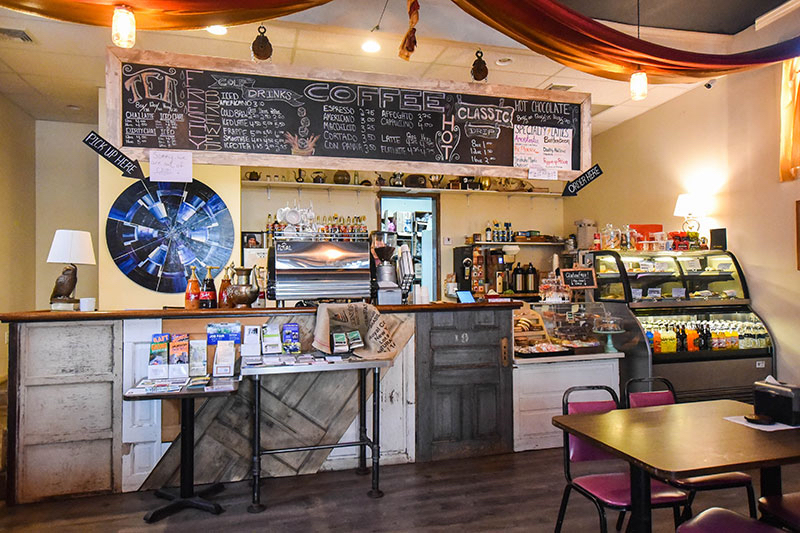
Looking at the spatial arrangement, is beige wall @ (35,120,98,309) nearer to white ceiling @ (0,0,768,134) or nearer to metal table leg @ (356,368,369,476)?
white ceiling @ (0,0,768,134)

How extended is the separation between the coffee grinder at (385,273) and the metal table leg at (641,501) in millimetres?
2260

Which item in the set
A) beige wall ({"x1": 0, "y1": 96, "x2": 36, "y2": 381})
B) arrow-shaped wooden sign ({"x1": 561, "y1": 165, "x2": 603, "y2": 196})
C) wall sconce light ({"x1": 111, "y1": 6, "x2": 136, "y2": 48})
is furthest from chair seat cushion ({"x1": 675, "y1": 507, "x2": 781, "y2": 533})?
beige wall ({"x1": 0, "y1": 96, "x2": 36, "y2": 381})

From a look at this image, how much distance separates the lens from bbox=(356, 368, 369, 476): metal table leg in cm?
370

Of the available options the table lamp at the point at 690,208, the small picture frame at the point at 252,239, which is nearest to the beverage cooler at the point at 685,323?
the table lamp at the point at 690,208

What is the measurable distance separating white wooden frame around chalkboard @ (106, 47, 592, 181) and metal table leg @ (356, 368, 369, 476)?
150 cm

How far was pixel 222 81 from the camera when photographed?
3.40 m

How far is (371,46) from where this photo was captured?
4.73 meters

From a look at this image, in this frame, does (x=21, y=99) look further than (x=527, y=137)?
Yes

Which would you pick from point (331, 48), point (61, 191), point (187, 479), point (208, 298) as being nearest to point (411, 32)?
point (331, 48)

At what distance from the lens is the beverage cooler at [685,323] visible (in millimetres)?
4668

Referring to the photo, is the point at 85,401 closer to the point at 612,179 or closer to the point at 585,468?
the point at 585,468

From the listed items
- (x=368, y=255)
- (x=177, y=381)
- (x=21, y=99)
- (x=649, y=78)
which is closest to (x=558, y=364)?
(x=368, y=255)

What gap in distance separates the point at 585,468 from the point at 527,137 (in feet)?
8.30

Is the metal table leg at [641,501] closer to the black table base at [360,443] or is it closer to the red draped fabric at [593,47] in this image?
the black table base at [360,443]
